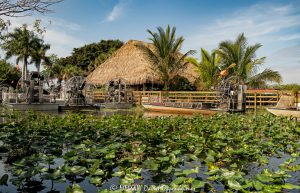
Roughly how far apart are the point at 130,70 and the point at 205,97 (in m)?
10.6

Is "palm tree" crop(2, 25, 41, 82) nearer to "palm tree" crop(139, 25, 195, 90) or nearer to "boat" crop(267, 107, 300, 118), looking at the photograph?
"palm tree" crop(139, 25, 195, 90)

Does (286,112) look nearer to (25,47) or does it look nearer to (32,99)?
(32,99)

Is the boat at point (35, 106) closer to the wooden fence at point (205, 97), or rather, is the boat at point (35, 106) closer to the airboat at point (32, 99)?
the airboat at point (32, 99)

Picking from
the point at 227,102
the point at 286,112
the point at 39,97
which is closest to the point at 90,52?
the point at 39,97

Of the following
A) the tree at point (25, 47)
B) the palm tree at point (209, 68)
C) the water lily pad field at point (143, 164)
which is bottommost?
the water lily pad field at point (143, 164)

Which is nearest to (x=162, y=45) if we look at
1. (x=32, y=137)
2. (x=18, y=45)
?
(x=18, y=45)

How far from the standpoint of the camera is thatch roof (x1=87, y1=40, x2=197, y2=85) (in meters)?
28.0

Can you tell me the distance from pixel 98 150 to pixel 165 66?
20489 mm

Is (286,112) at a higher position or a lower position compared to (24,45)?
lower

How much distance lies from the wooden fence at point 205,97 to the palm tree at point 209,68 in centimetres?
160

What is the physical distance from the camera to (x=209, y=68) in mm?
23641

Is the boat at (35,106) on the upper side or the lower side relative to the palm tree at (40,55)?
lower

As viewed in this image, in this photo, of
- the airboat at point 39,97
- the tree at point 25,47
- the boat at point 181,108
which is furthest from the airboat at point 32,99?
the tree at point 25,47

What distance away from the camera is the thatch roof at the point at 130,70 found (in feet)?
92.0
